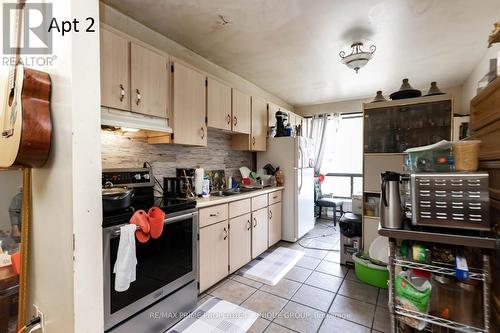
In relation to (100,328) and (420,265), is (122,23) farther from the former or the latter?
(420,265)

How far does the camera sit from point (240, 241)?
2611 millimetres

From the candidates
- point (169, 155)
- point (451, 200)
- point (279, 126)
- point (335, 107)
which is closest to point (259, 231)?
point (169, 155)

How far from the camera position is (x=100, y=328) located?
1030mm

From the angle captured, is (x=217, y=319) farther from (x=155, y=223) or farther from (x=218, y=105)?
(x=218, y=105)

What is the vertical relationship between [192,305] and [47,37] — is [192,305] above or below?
below

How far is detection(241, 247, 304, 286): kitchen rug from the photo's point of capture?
8.21 ft

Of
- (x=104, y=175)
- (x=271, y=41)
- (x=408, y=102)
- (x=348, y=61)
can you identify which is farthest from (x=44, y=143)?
(x=408, y=102)

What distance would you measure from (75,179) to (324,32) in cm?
240

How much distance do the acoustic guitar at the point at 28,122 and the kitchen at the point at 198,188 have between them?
0.05 metres

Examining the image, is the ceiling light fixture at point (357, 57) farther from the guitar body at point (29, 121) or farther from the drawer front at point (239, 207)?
the guitar body at point (29, 121)

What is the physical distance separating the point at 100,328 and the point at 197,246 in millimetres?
1014

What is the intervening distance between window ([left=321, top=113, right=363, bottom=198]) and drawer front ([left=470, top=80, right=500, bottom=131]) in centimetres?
327

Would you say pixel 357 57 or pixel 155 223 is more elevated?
pixel 357 57

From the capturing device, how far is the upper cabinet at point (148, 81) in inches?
70.1
